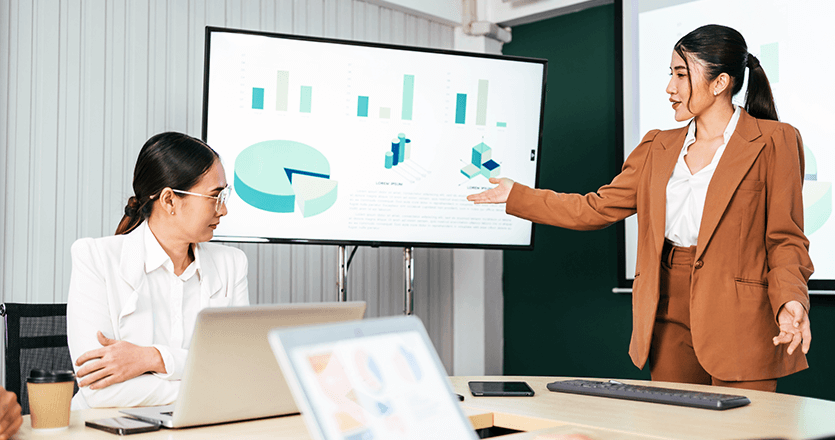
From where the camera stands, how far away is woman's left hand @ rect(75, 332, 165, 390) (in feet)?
4.47

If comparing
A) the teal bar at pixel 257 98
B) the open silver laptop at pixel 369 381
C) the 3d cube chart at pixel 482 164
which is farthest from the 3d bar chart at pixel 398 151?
the open silver laptop at pixel 369 381

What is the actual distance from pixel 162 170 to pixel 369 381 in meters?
1.25

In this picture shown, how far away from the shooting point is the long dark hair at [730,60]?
6.44 ft

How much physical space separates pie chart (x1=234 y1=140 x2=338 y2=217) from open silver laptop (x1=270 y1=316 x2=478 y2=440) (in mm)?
1873

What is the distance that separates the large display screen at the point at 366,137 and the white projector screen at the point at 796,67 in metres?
0.62

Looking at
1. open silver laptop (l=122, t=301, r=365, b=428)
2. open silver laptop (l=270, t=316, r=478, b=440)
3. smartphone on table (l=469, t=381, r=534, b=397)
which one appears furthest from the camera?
smartphone on table (l=469, t=381, r=534, b=397)

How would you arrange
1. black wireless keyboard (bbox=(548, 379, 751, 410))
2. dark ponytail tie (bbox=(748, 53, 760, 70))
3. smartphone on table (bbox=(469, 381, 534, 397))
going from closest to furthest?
1. black wireless keyboard (bbox=(548, 379, 751, 410))
2. smartphone on table (bbox=(469, 381, 534, 397))
3. dark ponytail tie (bbox=(748, 53, 760, 70))

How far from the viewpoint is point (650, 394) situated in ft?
4.64

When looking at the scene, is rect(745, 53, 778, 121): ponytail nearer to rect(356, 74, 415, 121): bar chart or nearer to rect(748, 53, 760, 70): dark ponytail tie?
rect(748, 53, 760, 70): dark ponytail tie

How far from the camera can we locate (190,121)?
9.25 feet

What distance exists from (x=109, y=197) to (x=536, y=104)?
1724 mm

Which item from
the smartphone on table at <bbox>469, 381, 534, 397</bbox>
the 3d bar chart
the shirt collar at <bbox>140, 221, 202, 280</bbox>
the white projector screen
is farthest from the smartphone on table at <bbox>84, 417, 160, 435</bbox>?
the white projector screen

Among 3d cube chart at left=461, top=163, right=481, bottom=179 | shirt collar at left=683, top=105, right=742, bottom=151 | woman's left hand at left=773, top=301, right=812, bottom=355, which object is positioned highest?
shirt collar at left=683, top=105, right=742, bottom=151

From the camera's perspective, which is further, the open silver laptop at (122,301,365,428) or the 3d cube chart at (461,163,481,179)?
the 3d cube chart at (461,163,481,179)
